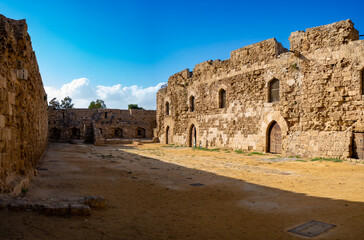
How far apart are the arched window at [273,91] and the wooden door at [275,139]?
4.40 feet

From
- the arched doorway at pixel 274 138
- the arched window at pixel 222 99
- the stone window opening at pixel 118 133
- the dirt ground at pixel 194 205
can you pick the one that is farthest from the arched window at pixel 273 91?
the stone window opening at pixel 118 133

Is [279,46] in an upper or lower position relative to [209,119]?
upper

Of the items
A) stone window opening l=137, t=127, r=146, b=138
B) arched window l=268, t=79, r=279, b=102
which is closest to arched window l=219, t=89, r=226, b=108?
arched window l=268, t=79, r=279, b=102

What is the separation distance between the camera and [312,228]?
3.39 m

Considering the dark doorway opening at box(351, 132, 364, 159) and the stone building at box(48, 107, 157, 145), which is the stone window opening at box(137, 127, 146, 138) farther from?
the dark doorway opening at box(351, 132, 364, 159)

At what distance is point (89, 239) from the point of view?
2.93 meters

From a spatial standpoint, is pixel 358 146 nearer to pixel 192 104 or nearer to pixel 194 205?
pixel 194 205

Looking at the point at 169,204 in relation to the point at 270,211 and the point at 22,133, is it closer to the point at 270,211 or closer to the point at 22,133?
the point at 270,211

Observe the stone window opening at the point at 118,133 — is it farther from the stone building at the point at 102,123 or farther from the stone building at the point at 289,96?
the stone building at the point at 289,96

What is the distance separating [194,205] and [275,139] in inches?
415

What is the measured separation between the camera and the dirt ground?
3.20 metres

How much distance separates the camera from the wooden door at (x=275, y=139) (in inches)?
546

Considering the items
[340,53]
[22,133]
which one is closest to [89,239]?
[22,133]

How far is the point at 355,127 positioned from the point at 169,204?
9.50 meters
